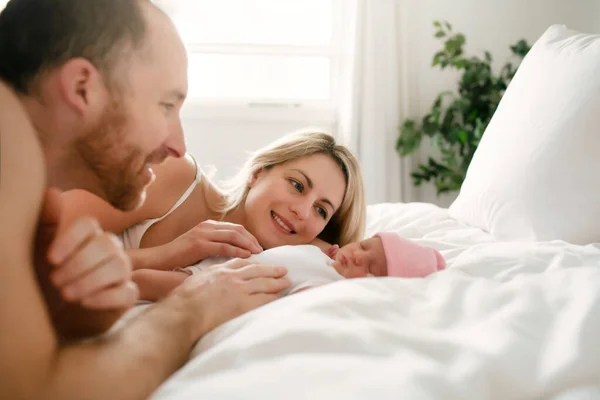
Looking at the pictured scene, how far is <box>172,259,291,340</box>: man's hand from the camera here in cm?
86

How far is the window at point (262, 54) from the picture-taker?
3.40 meters

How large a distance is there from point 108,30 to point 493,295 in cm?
68

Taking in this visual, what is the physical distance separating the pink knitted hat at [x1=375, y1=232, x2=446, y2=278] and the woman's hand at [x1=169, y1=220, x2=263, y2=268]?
298 mm

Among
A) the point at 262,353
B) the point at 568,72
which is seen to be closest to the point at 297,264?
the point at 262,353

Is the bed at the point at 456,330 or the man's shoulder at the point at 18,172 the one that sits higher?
the man's shoulder at the point at 18,172

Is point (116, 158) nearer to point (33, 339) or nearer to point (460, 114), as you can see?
point (33, 339)

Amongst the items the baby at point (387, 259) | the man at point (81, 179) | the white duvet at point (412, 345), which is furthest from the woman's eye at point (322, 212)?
the man at point (81, 179)

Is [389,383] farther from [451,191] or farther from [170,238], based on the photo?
[451,191]

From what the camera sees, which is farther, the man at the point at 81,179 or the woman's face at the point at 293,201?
the woman's face at the point at 293,201

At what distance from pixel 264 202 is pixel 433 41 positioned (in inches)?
86.9

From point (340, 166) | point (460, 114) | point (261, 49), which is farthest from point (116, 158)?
point (261, 49)

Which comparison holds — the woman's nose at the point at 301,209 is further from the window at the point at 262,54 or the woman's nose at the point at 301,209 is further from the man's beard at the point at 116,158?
the window at the point at 262,54

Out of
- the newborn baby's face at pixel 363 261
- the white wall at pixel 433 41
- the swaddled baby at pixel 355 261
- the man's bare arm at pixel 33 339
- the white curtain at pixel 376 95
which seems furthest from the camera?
the white wall at pixel 433 41

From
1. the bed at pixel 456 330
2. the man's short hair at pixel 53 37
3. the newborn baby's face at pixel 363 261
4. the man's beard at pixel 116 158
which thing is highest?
the man's short hair at pixel 53 37
